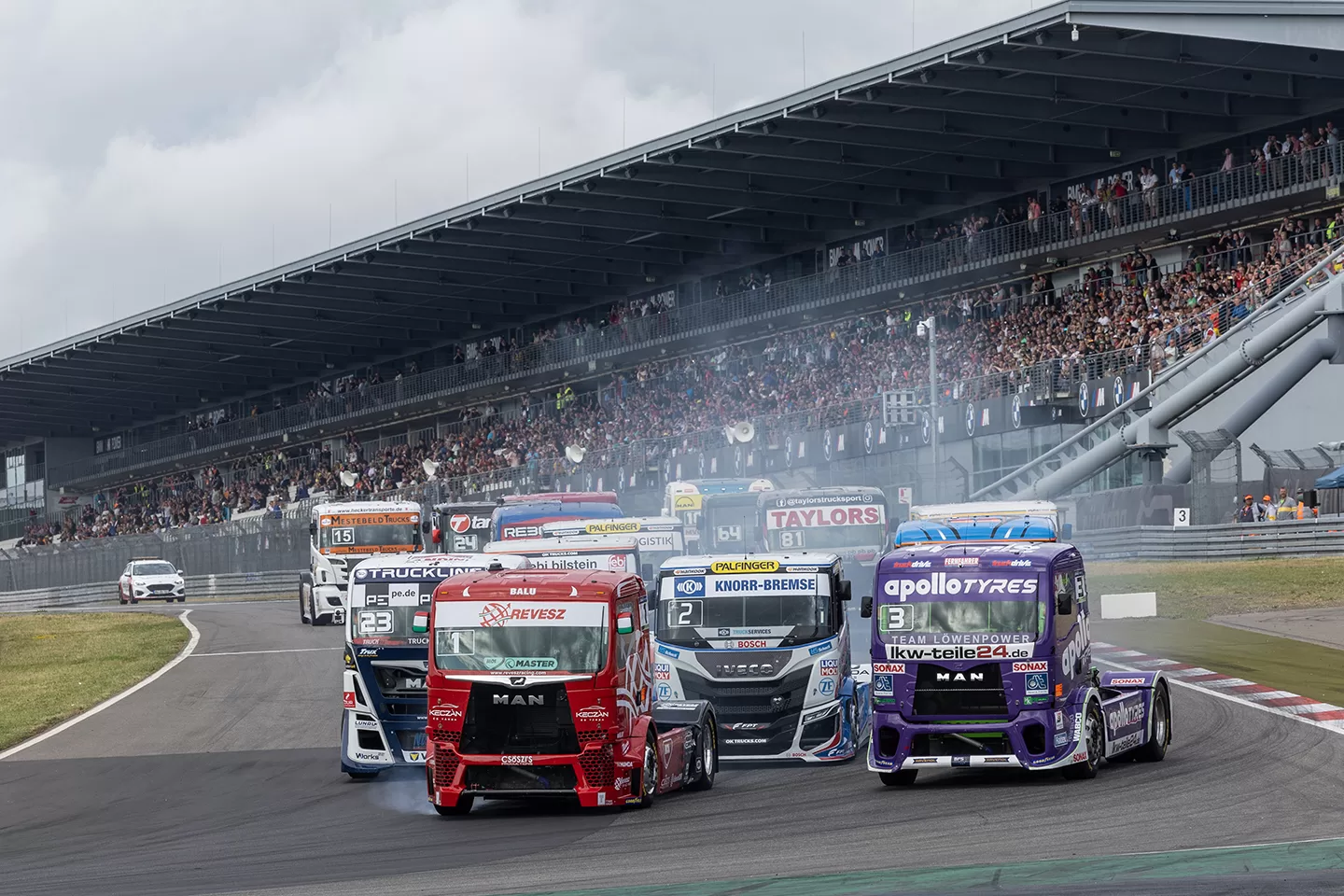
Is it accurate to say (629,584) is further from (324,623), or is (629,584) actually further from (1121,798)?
(324,623)

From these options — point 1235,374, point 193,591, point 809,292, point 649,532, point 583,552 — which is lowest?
point 193,591

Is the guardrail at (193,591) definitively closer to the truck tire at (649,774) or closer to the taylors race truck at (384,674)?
the taylors race truck at (384,674)

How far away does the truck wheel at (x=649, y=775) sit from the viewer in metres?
15.6

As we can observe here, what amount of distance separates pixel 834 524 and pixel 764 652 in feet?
40.7

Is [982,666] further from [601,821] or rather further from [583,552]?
[583,552]

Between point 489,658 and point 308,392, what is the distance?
76.2m

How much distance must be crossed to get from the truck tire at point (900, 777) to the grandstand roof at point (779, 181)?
28.8 metres

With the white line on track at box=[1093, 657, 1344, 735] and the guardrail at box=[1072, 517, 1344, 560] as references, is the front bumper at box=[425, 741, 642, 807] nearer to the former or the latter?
the white line on track at box=[1093, 657, 1344, 735]

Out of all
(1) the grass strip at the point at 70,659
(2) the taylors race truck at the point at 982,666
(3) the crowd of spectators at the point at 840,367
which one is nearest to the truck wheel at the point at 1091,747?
(2) the taylors race truck at the point at 982,666

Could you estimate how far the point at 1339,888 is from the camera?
408 inches

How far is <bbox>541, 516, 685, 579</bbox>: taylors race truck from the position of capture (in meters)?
30.2

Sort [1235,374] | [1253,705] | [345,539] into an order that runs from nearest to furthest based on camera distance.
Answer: [1253,705] → [345,539] → [1235,374]

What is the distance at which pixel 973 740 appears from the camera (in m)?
15.9

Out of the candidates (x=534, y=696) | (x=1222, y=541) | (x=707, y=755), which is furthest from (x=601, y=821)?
(x=1222, y=541)
